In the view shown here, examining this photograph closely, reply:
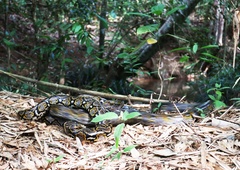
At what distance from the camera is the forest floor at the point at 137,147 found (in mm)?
1887

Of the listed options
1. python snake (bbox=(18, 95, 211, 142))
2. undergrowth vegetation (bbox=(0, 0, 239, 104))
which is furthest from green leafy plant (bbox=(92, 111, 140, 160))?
undergrowth vegetation (bbox=(0, 0, 239, 104))

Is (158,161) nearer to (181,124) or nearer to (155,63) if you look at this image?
(181,124)

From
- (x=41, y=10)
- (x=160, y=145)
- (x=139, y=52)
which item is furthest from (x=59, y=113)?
(x=139, y=52)

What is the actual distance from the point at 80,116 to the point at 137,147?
766 millimetres

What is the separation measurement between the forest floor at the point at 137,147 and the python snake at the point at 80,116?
7 centimetres

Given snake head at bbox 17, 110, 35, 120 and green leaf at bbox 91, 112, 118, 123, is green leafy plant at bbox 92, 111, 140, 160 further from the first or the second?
snake head at bbox 17, 110, 35, 120

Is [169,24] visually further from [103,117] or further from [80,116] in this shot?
[103,117]

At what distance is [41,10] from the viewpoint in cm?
575

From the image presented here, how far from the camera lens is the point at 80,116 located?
267 centimetres

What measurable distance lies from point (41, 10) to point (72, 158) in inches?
174

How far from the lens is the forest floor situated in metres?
1.89

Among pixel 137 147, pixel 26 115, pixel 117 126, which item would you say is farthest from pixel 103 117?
pixel 26 115

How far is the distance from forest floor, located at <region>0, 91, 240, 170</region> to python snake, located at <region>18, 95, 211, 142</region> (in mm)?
68

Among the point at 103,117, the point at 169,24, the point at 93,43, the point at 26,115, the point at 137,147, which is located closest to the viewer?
the point at 103,117
